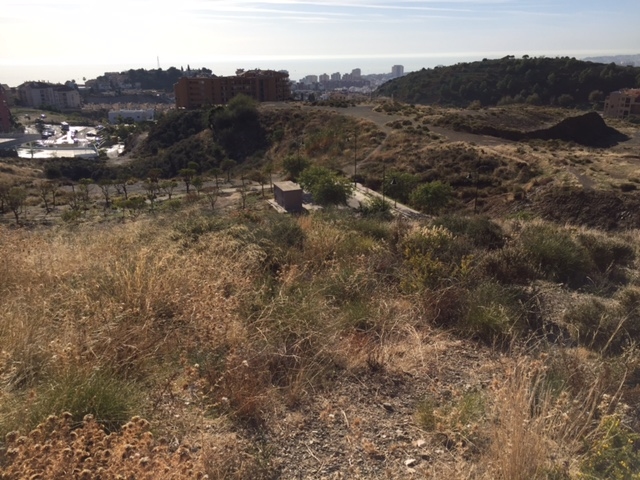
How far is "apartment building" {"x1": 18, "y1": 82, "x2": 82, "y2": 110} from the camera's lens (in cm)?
15750

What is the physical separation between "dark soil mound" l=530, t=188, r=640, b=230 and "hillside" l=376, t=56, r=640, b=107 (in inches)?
2663

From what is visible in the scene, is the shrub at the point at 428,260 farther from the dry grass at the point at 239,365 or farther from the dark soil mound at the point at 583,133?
the dark soil mound at the point at 583,133

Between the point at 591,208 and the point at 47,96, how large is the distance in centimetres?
18395

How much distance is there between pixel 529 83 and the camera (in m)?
95.6

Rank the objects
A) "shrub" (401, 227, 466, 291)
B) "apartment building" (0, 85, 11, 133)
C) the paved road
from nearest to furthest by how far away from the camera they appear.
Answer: "shrub" (401, 227, 466, 291) → the paved road → "apartment building" (0, 85, 11, 133)

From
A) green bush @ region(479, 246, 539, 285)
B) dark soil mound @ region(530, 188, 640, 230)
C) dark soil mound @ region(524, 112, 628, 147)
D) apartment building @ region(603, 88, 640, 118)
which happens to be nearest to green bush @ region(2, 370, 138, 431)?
green bush @ region(479, 246, 539, 285)

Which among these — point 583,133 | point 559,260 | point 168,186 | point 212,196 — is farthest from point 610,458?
point 583,133

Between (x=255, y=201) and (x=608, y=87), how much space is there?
91456 mm

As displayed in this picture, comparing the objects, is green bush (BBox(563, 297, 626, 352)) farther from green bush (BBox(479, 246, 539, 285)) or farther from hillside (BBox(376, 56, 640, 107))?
hillside (BBox(376, 56, 640, 107))

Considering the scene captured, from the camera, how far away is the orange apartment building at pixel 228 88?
81.7 metres

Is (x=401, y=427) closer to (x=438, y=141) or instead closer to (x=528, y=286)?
(x=528, y=286)

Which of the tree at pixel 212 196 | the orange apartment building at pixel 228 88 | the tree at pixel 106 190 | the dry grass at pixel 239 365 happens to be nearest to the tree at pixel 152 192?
the tree at pixel 106 190

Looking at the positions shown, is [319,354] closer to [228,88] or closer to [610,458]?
[610,458]

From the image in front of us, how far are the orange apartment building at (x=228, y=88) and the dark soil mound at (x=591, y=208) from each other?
2620 inches
